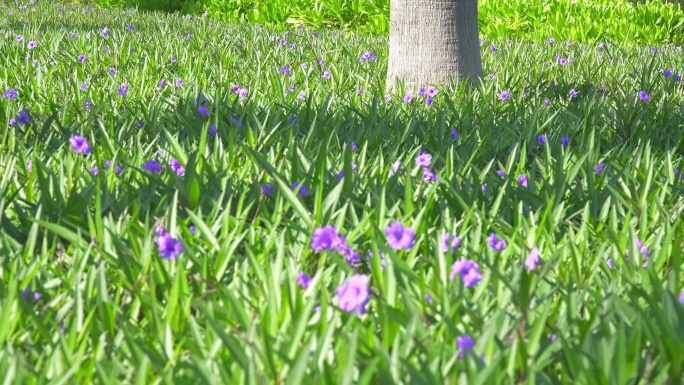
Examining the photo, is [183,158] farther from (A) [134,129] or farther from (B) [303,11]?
(B) [303,11]

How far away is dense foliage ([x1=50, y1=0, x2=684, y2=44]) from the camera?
798 centimetres

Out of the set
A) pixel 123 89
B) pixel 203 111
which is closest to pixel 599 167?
pixel 203 111

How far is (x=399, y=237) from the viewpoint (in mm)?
1638

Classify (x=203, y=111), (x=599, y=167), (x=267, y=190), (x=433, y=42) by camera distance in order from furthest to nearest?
1. (x=433, y=42)
2. (x=203, y=111)
3. (x=599, y=167)
4. (x=267, y=190)

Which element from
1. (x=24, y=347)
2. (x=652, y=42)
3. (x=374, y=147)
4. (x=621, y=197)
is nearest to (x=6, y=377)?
(x=24, y=347)

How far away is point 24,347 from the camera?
4.75ft

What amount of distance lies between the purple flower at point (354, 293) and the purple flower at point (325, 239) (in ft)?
0.66

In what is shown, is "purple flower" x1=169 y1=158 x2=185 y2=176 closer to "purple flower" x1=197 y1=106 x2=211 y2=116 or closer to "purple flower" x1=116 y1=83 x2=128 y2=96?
"purple flower" x1=197 y1=106 x2=211 y2=116

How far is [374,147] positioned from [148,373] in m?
1.74

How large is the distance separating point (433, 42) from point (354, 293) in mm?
3417

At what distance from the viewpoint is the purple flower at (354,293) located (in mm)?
1386

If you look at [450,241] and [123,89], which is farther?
[123,89]

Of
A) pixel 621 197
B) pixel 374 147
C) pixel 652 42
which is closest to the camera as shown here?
pixel 621 197

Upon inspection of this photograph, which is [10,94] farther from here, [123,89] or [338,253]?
[338,253]
